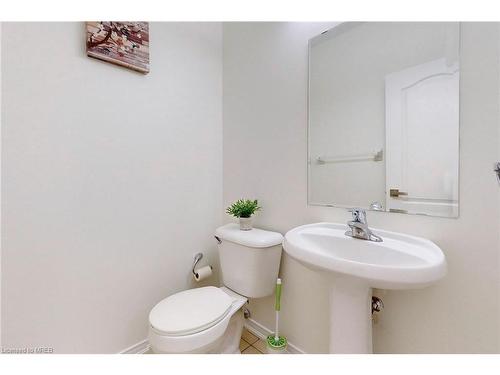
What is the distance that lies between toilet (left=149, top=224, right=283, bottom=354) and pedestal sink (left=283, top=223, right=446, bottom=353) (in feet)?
1.01

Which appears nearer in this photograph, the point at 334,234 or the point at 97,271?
the point at 334,234

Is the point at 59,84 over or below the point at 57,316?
over

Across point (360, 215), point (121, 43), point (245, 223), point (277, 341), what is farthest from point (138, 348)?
point (121, 43)

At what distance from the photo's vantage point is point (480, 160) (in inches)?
29.2

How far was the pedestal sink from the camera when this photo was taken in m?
0.63

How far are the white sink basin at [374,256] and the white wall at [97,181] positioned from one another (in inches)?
32.4

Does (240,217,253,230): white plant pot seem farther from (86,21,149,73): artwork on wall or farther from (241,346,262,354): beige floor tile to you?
(86,21,149,73): artwork on wall

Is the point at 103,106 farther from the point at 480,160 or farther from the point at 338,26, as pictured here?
the point at 480,160

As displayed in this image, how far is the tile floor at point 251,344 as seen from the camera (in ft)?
4.25

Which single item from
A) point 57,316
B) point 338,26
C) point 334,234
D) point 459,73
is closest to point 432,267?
point 334,234

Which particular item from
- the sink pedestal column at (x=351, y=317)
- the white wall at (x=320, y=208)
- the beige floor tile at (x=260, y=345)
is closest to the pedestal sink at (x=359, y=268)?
the sink pedestal column at (x=351, y=317)

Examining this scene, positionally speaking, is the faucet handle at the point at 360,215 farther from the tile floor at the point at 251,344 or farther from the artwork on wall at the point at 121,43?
the artwork on wall at the point at 121,43

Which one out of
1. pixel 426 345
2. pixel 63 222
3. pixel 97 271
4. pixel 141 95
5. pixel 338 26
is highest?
pixel 338 26

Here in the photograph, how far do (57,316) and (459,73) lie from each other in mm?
1870
